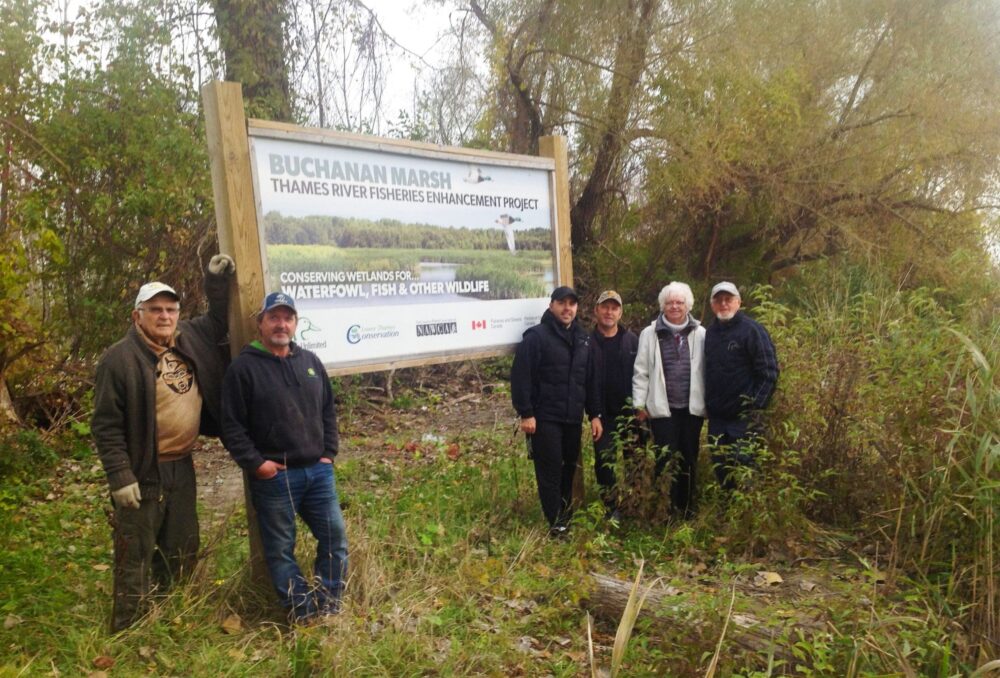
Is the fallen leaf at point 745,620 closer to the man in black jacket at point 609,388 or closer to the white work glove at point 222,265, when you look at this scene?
the man in black jacket at point 609,388

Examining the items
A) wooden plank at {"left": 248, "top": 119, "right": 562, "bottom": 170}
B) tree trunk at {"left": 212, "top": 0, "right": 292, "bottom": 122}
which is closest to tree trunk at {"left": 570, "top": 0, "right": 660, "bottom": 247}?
tree trunk at {"left": 212, "top": 0, "right": 292, "bottom": 122}

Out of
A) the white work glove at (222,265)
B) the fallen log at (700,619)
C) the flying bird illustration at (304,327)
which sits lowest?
the fallen log at (700,619)

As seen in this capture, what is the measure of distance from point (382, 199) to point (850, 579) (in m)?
3.67

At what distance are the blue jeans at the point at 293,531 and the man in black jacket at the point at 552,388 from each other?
→ 173 cm

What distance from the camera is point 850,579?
14.8ft

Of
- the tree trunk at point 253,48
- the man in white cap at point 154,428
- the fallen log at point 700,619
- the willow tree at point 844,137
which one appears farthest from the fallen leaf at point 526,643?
the willow tree at point 844,137

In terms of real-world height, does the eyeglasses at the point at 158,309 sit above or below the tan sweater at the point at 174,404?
above

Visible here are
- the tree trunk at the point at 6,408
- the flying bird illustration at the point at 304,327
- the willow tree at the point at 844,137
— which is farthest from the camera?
the willow tree at the point at 844,137

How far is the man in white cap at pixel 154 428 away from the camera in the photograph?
152 inches

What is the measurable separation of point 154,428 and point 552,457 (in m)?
2.79

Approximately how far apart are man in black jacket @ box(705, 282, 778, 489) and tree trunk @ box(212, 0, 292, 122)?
7107 millimetres

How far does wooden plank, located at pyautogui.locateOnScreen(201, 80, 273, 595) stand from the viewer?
416cm

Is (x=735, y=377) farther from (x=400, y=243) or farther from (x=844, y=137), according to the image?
(x=844, y=137)

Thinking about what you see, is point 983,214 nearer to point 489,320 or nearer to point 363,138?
point 489,320
